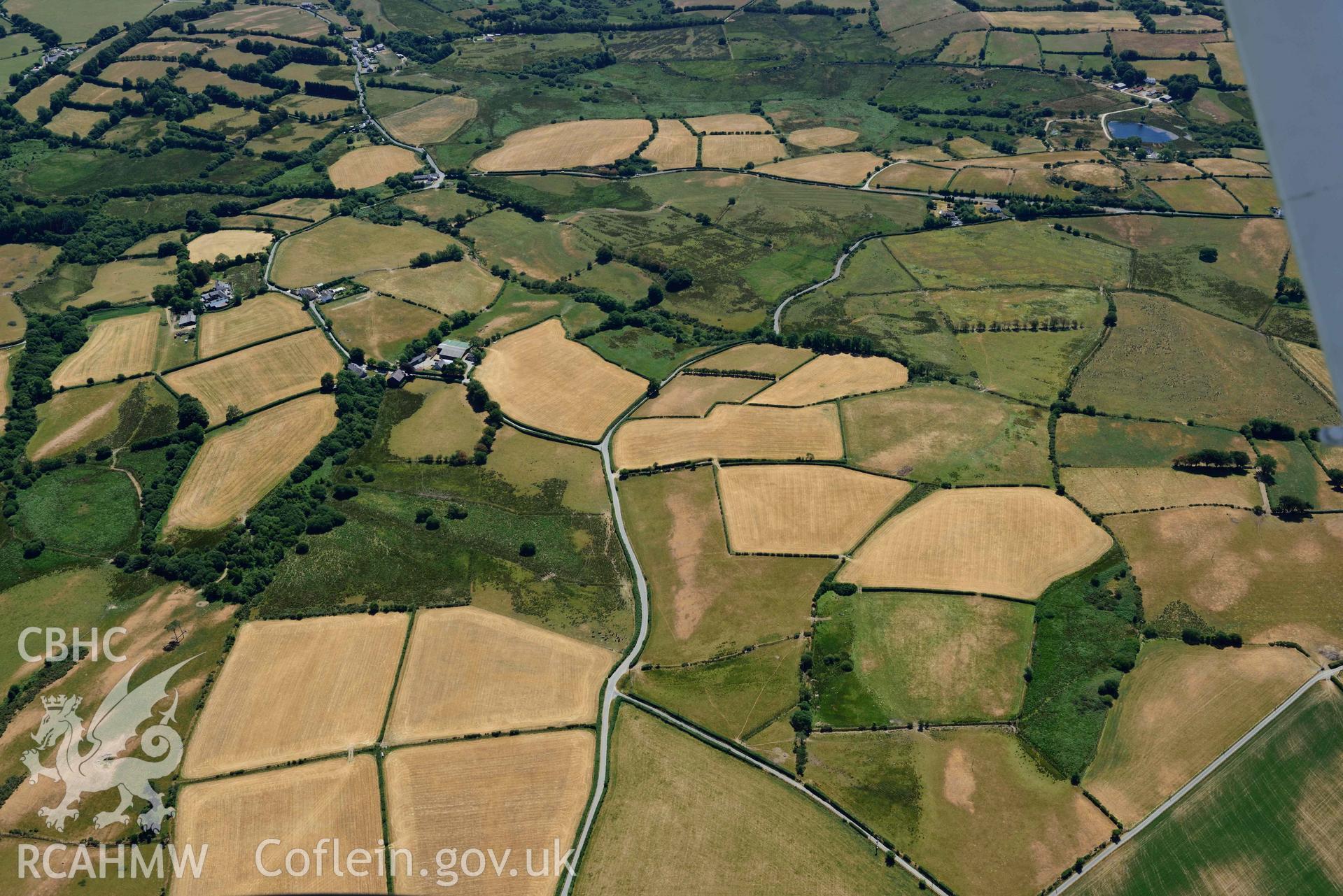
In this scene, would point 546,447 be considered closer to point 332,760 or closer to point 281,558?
point 281,558

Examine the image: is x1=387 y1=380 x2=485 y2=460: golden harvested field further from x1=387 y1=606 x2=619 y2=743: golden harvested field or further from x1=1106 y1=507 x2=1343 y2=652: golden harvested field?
x1=1106 y1=507 x2=1343 y2=652: golden harvested field

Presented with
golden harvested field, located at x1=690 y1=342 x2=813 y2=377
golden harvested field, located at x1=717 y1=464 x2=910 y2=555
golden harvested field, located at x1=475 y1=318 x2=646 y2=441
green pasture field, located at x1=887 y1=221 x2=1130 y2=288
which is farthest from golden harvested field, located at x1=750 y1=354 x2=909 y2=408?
green pasture field, located at x1=887 y1=221 x2=1130 y2=288

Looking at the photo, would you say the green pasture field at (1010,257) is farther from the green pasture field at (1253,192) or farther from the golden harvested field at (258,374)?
the golden harvested field at (258,374)

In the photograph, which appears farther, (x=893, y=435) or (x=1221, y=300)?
(x=1221, y=300)

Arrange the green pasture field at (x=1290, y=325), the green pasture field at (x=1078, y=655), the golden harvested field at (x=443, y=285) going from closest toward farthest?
the green pasture field at (x=1078, y=655) → the green pasture field at (x=1290, y=325) → the golden harvested field at (x=443, y=285)

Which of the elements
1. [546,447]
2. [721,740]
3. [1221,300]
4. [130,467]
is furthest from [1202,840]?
[130,467]

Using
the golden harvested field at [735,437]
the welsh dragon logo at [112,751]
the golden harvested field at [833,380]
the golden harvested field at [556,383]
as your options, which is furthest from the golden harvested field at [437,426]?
the welsh dragon logo at [112,751]
